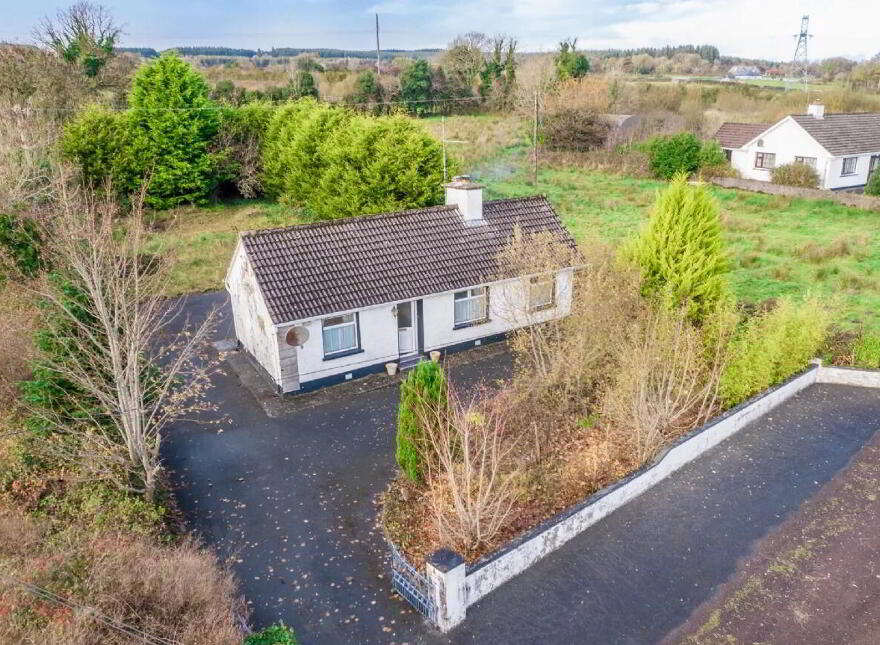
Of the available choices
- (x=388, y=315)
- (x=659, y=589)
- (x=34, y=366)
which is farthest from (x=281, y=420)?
(x=659, y=589)

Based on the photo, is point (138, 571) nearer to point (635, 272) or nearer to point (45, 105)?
point (635, 272)

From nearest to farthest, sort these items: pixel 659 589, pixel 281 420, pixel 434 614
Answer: pixel 434 614, pixel 659 589, pixel 281 420

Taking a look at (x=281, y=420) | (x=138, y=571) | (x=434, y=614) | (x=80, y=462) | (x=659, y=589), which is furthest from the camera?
(x=281, y=420)

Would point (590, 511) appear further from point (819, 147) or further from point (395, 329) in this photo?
point (819, 147)

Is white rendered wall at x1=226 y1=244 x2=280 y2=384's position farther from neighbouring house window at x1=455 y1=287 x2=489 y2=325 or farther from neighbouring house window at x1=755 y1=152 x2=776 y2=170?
neighbouring house window at x1=755 y1=152 x2=776 y2=170

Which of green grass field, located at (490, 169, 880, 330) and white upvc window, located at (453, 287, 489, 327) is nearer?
white upvc window, located at (453, 287, 489, 327)

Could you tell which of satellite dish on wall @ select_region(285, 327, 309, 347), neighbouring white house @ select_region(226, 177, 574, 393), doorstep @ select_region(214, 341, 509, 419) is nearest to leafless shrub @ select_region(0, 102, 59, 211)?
doorstep @ select_region(214, 341, 509, 419)

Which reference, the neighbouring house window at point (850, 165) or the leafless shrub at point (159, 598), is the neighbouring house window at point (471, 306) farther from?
the neighbouring house window at point (850, 165)
